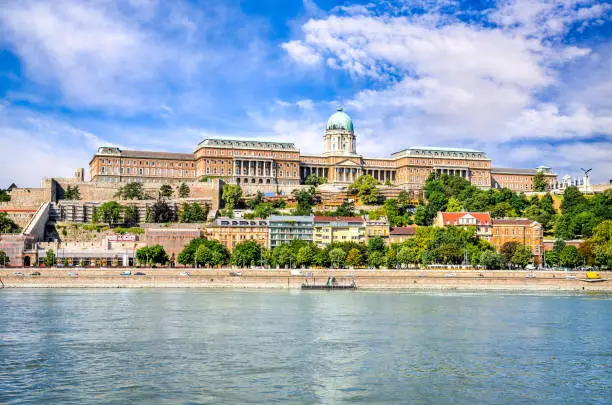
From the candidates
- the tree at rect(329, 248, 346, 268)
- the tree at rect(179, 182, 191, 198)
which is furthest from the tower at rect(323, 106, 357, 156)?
the tree at rect(329, 248, 346, 268)

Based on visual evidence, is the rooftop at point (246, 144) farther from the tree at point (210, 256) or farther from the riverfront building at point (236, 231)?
the tree at point (210, 256)

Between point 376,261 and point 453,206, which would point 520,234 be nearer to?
point 453,206

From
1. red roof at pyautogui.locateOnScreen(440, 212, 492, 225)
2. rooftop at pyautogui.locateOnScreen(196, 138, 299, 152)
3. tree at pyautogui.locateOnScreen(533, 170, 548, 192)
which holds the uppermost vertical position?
rooftop at pyautogui.locateOnScreen(196, 138, 299, 152)

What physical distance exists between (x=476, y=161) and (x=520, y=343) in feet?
350

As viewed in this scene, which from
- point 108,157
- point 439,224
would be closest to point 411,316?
point 439,224

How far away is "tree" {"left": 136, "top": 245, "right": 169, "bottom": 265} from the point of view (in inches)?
3196

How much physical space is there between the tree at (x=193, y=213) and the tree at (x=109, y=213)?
27.1 ft

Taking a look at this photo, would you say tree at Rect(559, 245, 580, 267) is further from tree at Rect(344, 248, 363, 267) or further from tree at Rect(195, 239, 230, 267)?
tree at Rect(195, 239, 230, 267)

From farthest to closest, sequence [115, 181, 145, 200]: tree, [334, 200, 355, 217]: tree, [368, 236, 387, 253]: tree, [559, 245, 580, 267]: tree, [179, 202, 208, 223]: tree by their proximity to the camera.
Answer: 1. [115, 181, 145, 200]: tree
2. [334, 200, 355, 217]: tree
3. [179, 202, 208, 223]: tree
4. [368, 236, 387, 253]: tree
5. [559, 245, 580, 267]: tree

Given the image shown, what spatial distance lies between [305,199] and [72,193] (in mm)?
32591

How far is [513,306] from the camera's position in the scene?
172ft

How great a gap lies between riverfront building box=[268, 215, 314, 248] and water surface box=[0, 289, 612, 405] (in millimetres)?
39737

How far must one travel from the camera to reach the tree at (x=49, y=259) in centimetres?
8012

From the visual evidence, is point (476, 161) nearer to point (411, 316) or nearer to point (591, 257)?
point (591, 257)
